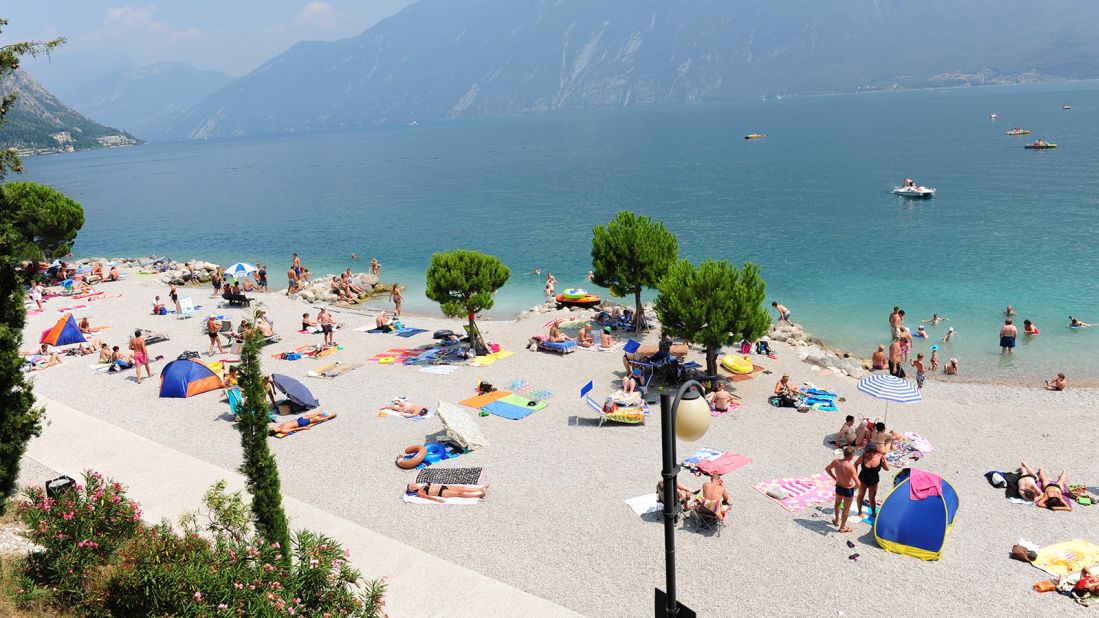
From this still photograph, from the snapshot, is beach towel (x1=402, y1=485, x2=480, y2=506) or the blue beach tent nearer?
the blue beach tent

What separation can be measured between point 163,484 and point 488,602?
329 inches

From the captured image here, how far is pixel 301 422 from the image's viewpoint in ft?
61.9

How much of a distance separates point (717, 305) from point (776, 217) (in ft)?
149

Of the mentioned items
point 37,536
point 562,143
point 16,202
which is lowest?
point 37,536

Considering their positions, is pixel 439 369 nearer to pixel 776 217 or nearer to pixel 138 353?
pixel 138 353

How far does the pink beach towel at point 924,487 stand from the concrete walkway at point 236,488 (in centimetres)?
669

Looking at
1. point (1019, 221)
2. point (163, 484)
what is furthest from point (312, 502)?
point (1019, 221)

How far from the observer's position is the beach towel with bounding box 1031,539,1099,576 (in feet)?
37.4

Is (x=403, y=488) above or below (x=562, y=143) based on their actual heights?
below

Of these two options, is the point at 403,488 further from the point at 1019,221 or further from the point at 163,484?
the point at 1019,221

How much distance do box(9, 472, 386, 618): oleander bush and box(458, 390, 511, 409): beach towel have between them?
952 centimetres

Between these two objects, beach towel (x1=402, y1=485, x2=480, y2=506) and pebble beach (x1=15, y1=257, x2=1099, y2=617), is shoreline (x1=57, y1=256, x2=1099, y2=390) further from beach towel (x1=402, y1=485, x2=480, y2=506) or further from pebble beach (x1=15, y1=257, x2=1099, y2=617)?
beach towel (x1=402, y1=485, x2=480, y2=506)

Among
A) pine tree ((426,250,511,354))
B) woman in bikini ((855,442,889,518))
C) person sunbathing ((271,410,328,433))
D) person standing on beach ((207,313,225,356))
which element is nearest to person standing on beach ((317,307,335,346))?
person standing on beach ((207,313,225,356))

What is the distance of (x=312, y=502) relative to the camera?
47.7 ft
